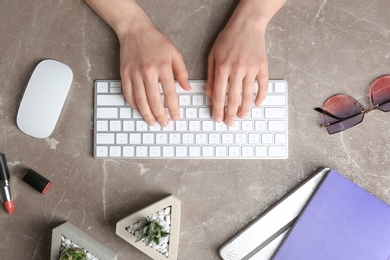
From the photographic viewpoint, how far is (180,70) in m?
0.90

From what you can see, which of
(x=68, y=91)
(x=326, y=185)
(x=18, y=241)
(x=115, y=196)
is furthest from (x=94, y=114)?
(x=326, y=185)

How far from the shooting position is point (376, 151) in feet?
3.03

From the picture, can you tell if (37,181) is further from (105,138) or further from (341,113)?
(341,113)

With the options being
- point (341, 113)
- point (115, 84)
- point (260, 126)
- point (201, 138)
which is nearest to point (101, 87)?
point (115, 84)

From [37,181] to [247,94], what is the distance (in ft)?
1.53

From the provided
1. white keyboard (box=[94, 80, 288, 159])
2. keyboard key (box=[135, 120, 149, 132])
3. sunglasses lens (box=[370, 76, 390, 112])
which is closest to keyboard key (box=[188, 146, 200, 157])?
white keyboard (box=[94, 80, 288, 159])

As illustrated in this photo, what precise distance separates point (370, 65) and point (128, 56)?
1.63 feet

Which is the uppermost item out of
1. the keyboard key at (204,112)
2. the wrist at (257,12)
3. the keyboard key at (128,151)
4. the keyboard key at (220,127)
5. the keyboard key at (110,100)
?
the wrist at (257,12)

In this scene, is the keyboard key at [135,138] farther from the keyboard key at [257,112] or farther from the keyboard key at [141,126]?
the keyboard key at [257,112]

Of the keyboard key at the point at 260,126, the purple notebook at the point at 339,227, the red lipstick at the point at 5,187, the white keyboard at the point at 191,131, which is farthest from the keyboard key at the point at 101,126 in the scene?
the purple notebook at the point at 339,227

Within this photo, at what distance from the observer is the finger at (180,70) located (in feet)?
2.95

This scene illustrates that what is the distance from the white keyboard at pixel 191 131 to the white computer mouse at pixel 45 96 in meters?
0.07

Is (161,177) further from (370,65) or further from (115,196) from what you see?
(370,65)

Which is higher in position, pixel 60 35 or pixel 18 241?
pixel 60 35
